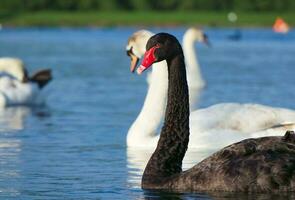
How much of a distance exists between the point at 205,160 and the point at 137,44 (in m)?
5.00

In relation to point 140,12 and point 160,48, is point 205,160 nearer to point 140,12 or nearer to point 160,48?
point 160,48

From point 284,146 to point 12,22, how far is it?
84.9 m

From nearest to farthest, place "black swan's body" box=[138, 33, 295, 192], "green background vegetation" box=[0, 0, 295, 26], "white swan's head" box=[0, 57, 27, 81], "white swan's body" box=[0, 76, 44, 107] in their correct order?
"black swan's body" box=[138, 33, 295, 192] → "white swan's body" box=[0, 76, 44, 107] → "white swan's head" box=[0, 57, 27, 81] → "green background vegetation" box=[0, 0, 295, 26]

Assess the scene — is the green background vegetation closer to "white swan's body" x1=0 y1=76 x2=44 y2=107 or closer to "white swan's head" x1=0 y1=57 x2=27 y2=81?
"white swan's head" x1=0 y1=57 x2=27 y2=81

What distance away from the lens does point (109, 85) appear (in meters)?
25.7

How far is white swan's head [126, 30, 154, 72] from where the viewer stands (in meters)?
14.9

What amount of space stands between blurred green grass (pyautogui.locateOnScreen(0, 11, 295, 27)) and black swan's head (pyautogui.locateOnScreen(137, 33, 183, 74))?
250 ft

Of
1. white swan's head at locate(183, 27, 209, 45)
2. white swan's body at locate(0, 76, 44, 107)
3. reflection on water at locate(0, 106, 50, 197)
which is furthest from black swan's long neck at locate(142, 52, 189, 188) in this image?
white swan's head at locate(183, 27, 209, 45)

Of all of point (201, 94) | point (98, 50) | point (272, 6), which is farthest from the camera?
point (272, 6)

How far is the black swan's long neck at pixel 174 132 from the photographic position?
409 inches

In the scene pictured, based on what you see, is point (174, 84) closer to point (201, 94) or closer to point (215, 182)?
point (215, 182)

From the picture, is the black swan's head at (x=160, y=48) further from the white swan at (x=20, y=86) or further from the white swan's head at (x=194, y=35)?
the white swan's head at (x=194, y=35)

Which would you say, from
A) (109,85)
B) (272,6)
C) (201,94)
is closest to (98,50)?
(109,85)

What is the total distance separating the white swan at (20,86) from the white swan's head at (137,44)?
5.86 m
